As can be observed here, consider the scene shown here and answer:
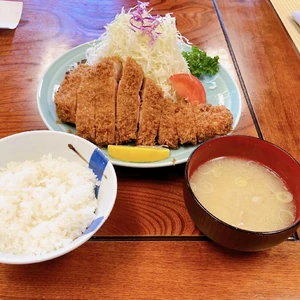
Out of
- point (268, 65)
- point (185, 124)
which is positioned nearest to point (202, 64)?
point (268, 65)

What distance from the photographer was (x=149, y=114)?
4.88 feet

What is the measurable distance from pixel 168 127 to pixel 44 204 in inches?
23.9

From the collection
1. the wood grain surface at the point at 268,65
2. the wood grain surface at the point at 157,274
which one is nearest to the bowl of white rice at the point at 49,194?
the wood grain surface at the point at 157,274

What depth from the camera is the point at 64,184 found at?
1.19m

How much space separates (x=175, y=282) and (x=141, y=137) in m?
0.60

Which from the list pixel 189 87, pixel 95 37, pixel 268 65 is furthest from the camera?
pixel 95 37

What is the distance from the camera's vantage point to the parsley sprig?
6.16 feet

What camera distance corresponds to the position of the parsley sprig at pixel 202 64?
188 cm

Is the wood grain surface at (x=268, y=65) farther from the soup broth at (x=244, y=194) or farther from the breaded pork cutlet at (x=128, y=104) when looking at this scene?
the breaded pork cutlet at (x=128, y=104)

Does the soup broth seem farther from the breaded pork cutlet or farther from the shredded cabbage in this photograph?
the shredded cabbage

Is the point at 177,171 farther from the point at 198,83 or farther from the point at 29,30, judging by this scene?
the point at 29,30

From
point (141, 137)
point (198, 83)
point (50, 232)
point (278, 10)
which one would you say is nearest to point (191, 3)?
point (278, 10)

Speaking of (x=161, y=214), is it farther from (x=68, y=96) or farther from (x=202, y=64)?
(x=202, y=64)

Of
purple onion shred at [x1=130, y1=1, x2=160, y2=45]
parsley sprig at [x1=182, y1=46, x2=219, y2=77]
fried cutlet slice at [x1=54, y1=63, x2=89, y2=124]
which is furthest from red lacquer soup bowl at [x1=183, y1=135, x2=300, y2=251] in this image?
purple onion shred at [x1=130, y1=1, x2=160, y2=45]
